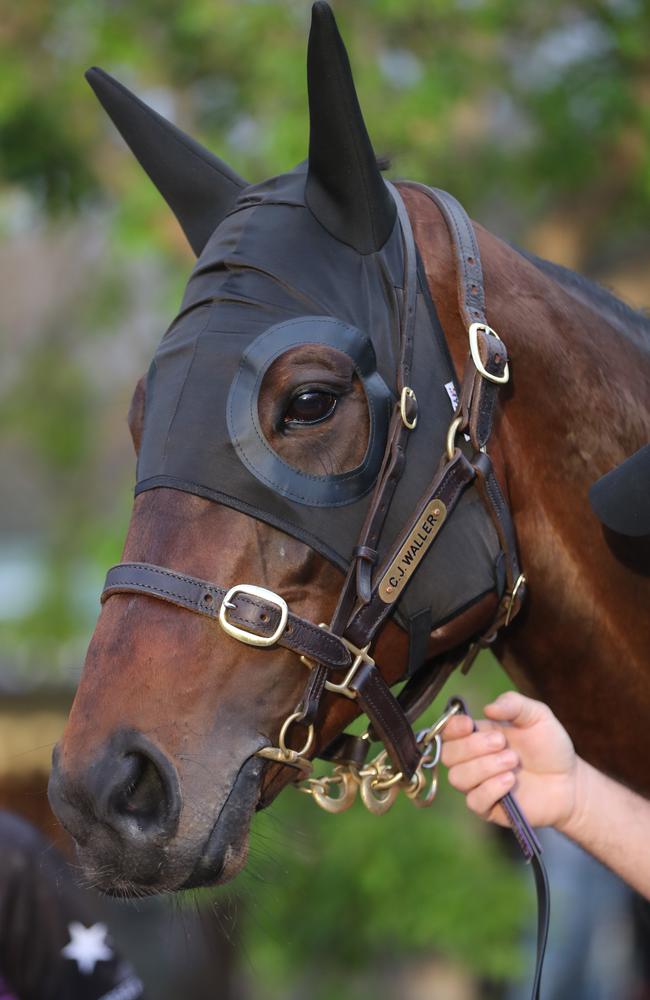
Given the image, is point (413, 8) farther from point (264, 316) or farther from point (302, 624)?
point (302, 624)

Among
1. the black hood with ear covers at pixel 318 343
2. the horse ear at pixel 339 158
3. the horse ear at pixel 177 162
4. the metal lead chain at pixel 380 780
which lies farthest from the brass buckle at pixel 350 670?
the horse ear at pixel 177 162

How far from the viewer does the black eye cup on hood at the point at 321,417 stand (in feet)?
6.69

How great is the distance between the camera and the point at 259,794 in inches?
79.8

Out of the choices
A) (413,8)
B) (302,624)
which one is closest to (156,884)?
(302,624)

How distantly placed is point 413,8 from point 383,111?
581 mm

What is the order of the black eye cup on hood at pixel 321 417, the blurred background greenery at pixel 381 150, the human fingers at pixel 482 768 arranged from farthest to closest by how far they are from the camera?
the blurred background greenery at pixel 381 150
the human fingers at pixel 482 768
the black eye cup on hood at pixel 321 417

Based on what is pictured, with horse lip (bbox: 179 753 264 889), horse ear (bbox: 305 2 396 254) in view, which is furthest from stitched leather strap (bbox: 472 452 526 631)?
horse lip (bbox: 179 753 264 889)

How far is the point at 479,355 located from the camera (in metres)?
2.20

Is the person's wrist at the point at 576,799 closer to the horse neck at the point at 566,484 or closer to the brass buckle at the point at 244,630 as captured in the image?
the horse neck at the point at 566,484

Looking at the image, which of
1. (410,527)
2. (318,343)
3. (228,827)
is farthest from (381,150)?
(228,827)

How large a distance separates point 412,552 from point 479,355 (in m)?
0.40

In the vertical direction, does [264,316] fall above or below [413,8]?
below

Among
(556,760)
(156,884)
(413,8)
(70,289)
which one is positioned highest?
(413,8)

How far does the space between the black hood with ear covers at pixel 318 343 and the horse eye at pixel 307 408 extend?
6 centimetres
